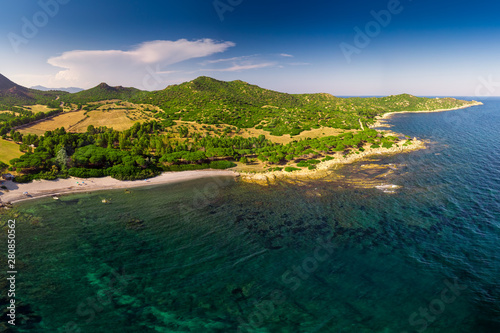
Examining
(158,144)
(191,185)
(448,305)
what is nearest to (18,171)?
(158,144)

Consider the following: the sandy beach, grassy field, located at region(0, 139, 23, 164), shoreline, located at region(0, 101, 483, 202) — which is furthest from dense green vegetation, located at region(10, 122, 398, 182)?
grassy field, located at region(0, 139, 23, 164)

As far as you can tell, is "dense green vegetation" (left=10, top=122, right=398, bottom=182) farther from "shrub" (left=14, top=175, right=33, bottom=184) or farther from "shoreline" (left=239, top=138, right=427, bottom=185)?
"shoreline" (left=239, top=138, right=427, bottom=185)

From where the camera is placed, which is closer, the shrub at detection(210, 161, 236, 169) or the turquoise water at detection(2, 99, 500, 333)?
the turquoise water at detection(2, 99, 500, 333)

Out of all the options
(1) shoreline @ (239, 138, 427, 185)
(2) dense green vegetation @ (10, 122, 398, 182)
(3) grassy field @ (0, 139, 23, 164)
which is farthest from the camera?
(1) shoreline @ (239, 138, 427, 185)

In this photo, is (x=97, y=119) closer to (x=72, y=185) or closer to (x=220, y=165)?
(x=72, y=185)

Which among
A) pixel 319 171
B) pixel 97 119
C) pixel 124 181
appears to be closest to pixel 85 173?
pixel 124 181

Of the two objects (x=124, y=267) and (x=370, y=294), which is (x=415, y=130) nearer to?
(x=370, y=294)

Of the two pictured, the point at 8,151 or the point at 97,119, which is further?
the point at 97,119
